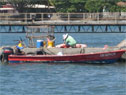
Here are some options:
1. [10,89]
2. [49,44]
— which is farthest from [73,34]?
[10,89]

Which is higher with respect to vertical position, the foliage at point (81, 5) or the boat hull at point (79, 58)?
the boat hull at point (79, 58)

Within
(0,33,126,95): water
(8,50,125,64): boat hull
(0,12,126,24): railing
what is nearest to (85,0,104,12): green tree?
(0,12,126,24): railing

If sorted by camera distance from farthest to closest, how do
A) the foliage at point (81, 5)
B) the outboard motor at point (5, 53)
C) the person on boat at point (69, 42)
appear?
the foliage at point (81, 5), the outboard motor at point (5, 53), the person on boat at point (69, 42)

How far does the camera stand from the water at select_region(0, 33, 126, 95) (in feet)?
122

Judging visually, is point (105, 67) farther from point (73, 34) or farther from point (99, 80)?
point (73, 34)

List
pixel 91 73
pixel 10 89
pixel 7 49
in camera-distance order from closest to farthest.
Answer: pixel 10 89
pixel 91 73
pixel 7 49

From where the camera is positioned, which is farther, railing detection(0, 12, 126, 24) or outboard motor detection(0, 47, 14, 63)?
railing detection(0, 12, 126, 24)

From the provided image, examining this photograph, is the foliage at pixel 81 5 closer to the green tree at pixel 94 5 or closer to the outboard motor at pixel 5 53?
the green tree at pixel 94 5

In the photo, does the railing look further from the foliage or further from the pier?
the foliage

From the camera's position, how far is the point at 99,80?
4128 cm

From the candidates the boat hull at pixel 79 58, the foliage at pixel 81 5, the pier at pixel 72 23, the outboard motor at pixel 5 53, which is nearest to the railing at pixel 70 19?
the pier at pixel 72 23

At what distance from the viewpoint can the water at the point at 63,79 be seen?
1463 inches

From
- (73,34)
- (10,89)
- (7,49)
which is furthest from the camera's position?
(73,34)

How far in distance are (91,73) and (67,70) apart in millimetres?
2439
